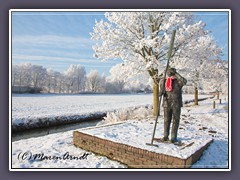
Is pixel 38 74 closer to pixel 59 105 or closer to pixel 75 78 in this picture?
pixel 75 78

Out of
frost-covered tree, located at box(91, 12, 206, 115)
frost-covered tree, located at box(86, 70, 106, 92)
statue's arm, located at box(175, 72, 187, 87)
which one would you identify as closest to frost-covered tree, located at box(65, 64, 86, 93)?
frost-covered tree, located at box(86, 70, 106, 92)

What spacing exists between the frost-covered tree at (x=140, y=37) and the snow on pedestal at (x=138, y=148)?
388cm

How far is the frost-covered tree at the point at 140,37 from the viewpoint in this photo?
28.3ft

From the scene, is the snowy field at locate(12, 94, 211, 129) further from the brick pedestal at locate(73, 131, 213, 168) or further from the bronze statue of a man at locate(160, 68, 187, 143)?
the bronze statue of a man at locate(160, 68, 187, 143)

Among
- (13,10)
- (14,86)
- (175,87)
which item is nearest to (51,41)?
(13,10)

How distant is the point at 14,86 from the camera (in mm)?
5203

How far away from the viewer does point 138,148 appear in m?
4.64

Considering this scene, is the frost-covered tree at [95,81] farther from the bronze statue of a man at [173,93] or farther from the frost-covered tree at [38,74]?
the bronze statue of a man at [173,93]

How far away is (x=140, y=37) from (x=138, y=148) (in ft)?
A: 20.0

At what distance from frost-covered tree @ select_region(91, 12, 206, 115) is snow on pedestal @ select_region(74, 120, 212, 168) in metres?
3.88

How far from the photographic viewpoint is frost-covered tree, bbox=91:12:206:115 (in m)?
8.63

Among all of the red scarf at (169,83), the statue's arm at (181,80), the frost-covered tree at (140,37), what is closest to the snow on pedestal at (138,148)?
the red scarf at (169,83)

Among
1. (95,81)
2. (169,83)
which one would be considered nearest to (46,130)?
(95,81)

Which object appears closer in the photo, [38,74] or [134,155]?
[134,155]
